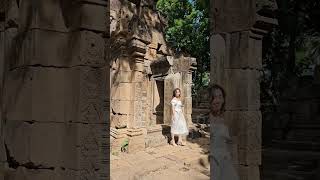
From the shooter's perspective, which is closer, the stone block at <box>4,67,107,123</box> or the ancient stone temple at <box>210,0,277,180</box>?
the stone block at <box>4,67,107,123</box>

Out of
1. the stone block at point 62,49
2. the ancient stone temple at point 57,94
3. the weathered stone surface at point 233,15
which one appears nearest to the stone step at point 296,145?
the weathered stone surface at point 233,15

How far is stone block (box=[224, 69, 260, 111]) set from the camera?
5578 millimetres

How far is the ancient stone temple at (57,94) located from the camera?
3.98 m

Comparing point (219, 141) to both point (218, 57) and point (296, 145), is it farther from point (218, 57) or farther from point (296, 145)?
point (296, 145)

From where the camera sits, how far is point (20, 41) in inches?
161

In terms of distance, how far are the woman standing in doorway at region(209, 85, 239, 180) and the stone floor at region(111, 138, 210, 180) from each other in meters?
4.54

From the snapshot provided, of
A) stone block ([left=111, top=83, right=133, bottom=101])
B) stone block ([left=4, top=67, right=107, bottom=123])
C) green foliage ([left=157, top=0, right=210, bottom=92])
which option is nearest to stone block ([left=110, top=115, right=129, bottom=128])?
stone block ([left=111, top=83, right=133, bottom=101])

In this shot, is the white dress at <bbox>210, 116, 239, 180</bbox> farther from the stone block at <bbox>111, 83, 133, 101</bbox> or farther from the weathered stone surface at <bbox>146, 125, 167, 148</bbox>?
the weathered stone surface at <bbox>146, 125, 167, 148</bbox>

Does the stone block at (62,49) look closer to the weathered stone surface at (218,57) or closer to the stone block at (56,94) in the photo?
the stone block at (56,94)

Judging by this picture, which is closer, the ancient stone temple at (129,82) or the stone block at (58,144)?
the stone block at (58,144)

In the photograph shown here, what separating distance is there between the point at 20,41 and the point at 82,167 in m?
1.36

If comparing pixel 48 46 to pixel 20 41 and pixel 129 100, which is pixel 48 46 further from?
pixel 129 100

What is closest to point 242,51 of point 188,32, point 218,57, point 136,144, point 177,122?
point 218,57

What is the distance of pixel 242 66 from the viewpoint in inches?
221
